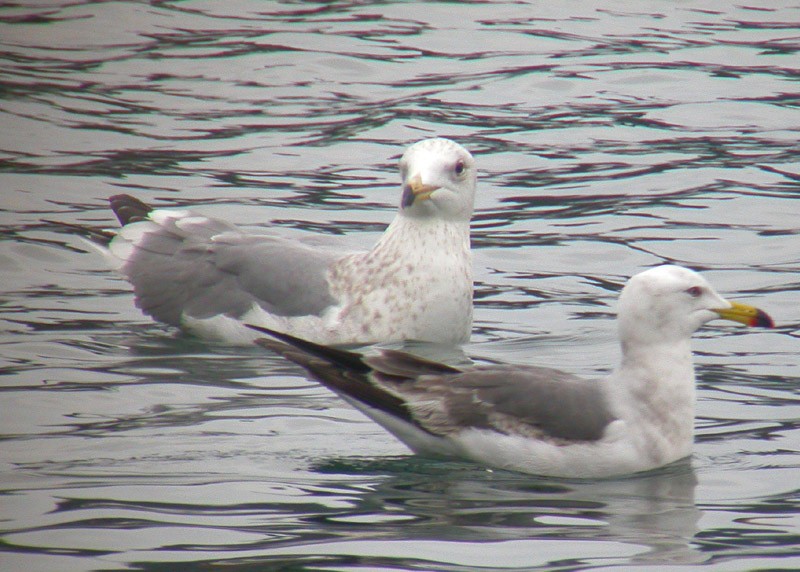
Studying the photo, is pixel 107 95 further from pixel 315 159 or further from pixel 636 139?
pixel 636 139

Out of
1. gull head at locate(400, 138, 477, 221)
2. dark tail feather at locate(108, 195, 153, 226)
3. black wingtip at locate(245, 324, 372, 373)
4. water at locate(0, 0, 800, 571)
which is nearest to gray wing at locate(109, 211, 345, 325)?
dark tail feather at locate(108, 195, 153, 226)

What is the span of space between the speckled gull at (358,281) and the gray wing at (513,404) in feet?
7.38

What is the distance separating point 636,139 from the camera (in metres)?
15.1

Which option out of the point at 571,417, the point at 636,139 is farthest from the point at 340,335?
the point at 636,139

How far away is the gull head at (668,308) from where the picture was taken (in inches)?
289

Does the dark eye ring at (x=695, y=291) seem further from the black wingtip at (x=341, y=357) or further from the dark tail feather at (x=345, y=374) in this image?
the black wingtip at (x=341, y=357)

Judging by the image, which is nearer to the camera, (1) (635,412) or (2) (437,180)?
(1) (635,412)

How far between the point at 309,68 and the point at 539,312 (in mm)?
8575

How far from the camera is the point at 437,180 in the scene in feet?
31.6

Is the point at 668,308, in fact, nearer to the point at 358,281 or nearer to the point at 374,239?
Answer: the point at 358,281

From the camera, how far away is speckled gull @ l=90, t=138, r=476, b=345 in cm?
949

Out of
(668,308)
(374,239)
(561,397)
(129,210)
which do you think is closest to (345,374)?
(561,397)

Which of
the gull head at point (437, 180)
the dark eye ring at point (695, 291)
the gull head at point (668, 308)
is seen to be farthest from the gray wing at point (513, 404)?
the gull head at point (437, 180)

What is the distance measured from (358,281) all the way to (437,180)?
2.54 feet
